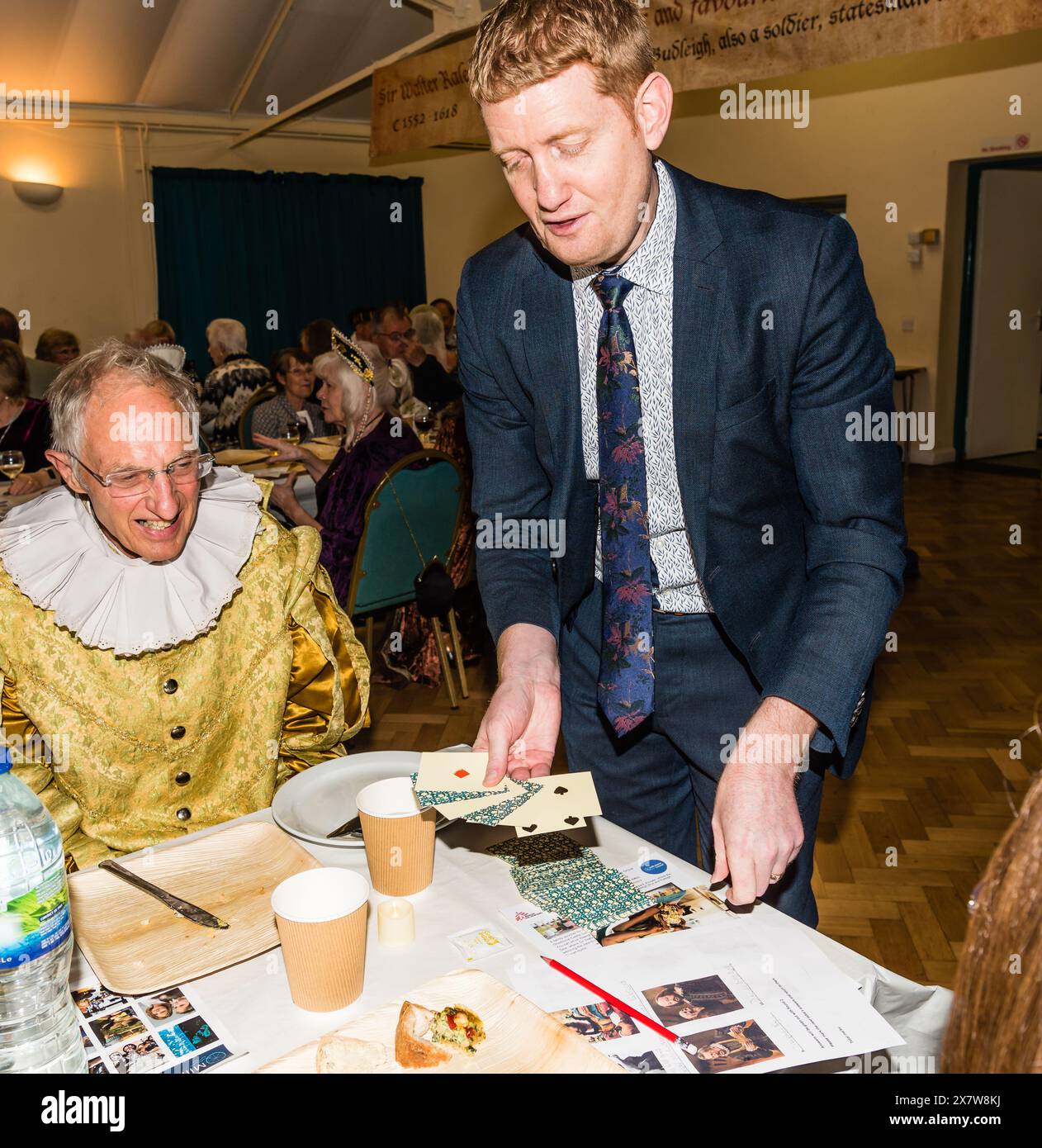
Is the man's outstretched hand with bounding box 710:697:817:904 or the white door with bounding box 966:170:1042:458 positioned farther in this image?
the white door with bounding box 966:170:1042:458

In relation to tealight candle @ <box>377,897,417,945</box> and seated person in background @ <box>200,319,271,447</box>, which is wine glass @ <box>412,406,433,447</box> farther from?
tealight candle @ <box>377,897,417,945</box>

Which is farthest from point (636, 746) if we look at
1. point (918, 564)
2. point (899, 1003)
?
point (918, 564)

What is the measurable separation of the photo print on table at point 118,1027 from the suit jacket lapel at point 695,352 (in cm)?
87

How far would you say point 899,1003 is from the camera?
40.7 inches

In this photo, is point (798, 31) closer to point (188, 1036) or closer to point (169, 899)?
point (169, 899)

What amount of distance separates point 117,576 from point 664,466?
840mm

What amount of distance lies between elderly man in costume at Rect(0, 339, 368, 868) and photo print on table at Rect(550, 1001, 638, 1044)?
898 millimetres

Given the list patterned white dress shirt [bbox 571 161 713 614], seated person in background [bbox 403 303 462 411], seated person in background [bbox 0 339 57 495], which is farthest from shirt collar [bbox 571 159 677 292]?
seated person in background [bbox 403 303 462 411]

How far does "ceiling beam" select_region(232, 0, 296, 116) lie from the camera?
9.49 m

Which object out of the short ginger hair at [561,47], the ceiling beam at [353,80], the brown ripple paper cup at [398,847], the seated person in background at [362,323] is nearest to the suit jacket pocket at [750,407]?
the short ginger hair at [561,47]

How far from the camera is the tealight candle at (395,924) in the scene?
110 cm

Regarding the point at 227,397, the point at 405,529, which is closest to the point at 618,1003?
A: the point at 405,529

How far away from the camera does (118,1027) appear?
1.00 metres
